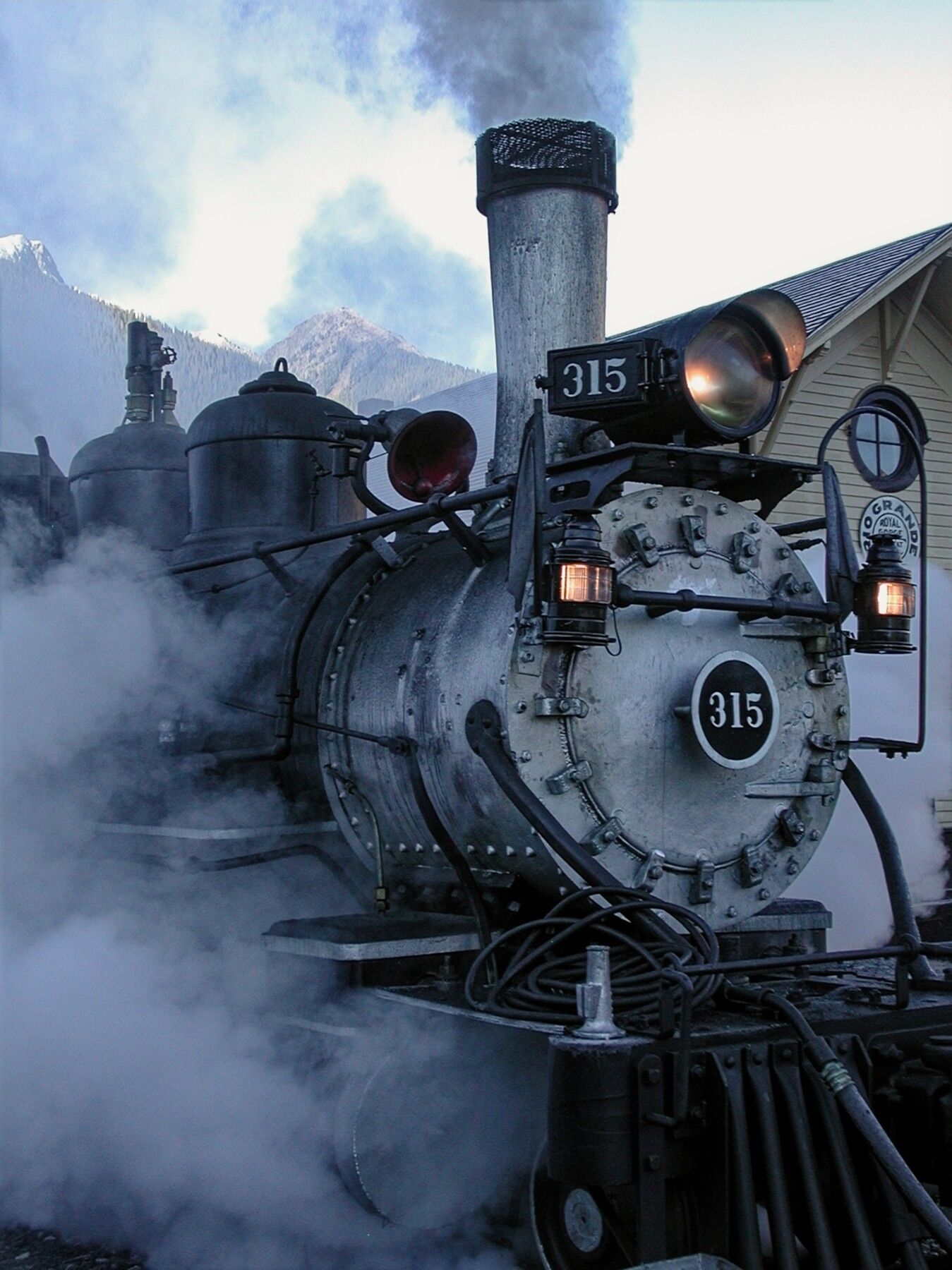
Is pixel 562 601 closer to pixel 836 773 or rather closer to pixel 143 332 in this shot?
pixel 836 773

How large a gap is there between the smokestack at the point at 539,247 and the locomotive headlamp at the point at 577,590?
924 millimetres

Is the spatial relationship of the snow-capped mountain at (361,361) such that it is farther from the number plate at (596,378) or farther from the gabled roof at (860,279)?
the number plate at (596,378)

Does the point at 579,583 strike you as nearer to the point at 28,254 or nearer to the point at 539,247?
the point at 539,247

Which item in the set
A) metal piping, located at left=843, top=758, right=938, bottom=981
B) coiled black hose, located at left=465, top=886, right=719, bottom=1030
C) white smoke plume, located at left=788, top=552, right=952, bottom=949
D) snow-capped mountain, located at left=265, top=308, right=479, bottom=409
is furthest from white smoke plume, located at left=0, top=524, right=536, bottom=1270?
snow-capped mountain, located at left=265, top=308, right=479, bottom=409

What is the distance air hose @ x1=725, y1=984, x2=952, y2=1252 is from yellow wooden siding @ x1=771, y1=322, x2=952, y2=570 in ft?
22.8

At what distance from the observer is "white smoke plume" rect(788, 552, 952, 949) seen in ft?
20.4

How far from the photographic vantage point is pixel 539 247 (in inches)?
170

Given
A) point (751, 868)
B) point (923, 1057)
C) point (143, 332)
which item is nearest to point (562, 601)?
point (751, 868)

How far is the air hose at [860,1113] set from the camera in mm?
2740

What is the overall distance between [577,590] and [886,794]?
4482 mm

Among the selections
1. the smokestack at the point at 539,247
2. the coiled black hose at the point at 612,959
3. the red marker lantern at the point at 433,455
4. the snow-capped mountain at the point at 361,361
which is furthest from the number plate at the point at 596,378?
the snow-capped mountain at the point at 361,361

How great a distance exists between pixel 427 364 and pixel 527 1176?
27.2 meters

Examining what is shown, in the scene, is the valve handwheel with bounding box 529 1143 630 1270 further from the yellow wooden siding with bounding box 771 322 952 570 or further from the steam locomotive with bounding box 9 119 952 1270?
the yellow wooden siding with bounding box 771 322 952 570

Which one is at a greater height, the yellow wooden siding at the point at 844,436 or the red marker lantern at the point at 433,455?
the yellow wooden siding at the point at 844,436
